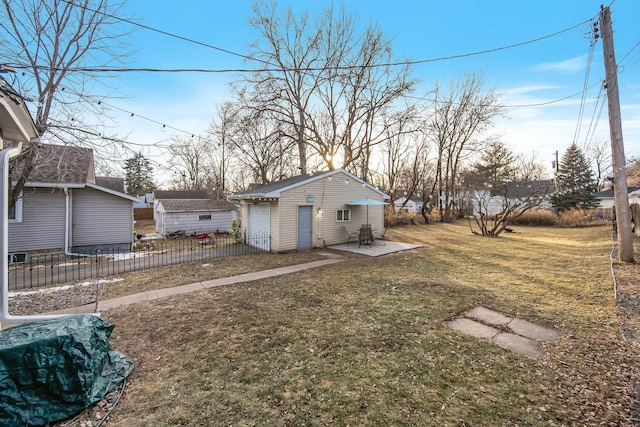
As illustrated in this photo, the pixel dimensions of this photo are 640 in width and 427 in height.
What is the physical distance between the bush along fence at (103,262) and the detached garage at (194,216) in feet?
10.2

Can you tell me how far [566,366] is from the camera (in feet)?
11.1

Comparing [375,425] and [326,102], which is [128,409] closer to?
[375,425]

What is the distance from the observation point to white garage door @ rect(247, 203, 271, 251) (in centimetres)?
1228

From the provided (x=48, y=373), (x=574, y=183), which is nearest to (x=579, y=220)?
(x=574, y=183)

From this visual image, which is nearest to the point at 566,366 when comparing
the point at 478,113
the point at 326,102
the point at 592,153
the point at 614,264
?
the point at 614,264

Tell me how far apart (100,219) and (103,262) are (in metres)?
3.55

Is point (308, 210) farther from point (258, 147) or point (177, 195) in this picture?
point (177, 195)

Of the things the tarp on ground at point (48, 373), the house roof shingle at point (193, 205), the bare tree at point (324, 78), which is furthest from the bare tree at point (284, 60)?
the tarp on ground at point (48, 373)

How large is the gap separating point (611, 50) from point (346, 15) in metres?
15.1

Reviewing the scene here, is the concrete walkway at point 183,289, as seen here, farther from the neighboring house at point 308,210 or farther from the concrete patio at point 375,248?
the neighboring house at point 308,210

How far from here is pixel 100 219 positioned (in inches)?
489

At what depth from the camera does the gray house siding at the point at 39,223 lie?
10617 millimetres

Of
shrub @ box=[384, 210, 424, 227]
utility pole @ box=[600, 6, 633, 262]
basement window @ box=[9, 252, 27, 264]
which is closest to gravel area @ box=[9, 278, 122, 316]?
Result: basement window @ box=[9, 252, 27, 264]

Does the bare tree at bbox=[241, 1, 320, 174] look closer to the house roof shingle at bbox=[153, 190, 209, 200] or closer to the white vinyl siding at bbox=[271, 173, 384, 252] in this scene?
the white vinyl siding at bbox=[271, 173, 384, 252]
